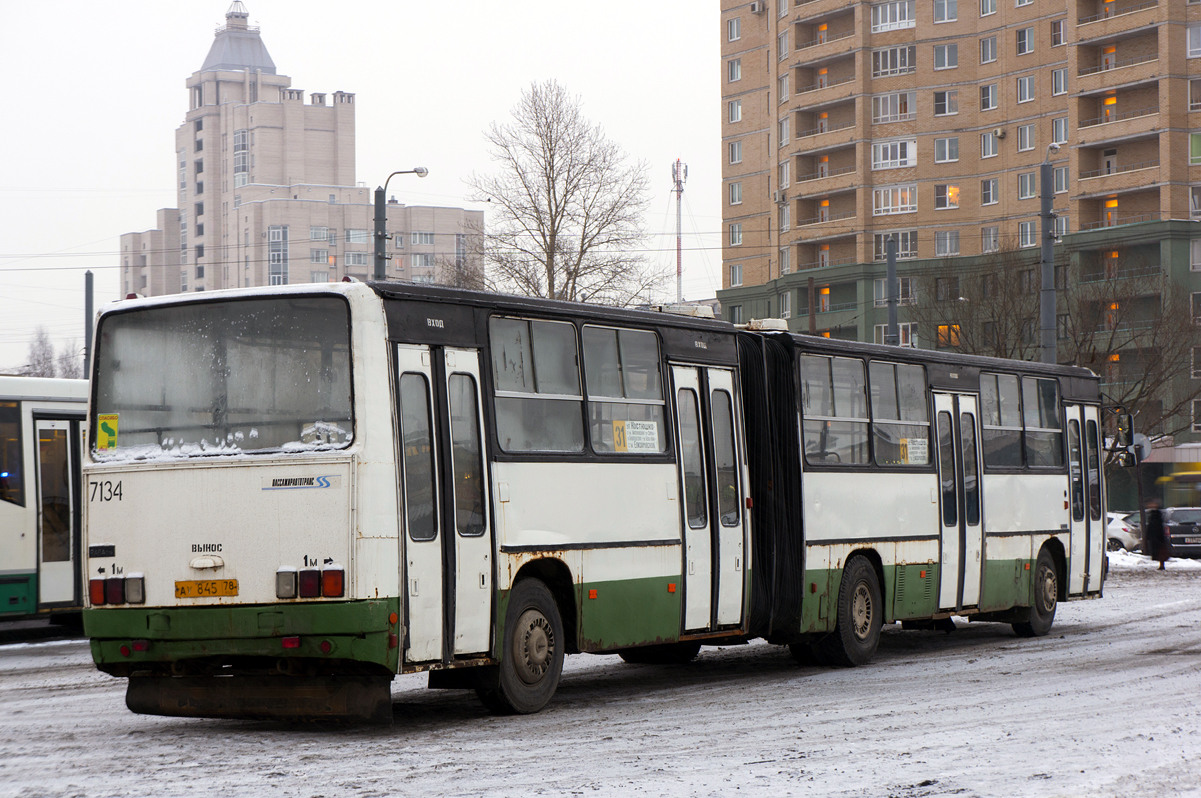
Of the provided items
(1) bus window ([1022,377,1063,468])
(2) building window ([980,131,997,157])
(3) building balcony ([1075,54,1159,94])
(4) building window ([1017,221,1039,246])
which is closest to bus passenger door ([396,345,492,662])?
(1) bus window ([1022,377,1063,468])

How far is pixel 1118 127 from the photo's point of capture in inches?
2953

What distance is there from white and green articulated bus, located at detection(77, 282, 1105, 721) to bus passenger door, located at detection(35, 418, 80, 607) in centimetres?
808

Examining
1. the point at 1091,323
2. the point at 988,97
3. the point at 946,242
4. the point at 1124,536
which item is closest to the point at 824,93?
the point at 988,97

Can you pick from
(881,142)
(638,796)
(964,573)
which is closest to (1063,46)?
(881,142)

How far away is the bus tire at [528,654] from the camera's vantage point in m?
11.2

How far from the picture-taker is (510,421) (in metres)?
11.5

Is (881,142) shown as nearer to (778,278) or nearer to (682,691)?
(778,278)

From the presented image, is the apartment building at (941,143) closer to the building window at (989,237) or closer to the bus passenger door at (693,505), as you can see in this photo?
the building window at (989,237)

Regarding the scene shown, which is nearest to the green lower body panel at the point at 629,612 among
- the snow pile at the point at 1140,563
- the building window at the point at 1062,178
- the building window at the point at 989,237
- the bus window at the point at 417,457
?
the bus window at the point at 417,457

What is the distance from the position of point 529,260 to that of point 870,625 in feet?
124

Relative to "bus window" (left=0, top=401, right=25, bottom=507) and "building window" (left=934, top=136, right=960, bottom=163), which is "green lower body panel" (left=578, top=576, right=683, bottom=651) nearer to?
"bus window" (left=0, top=401, right=25, bottom=507)

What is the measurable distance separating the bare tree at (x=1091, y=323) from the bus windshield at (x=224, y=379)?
45992mm

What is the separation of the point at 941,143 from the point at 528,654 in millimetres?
78976

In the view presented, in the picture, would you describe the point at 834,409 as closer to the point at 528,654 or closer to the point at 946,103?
the point at 528,654
